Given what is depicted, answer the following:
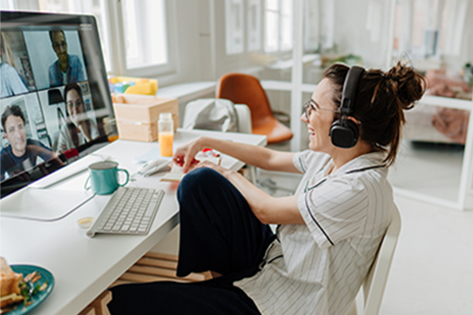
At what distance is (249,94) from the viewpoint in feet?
Answer: 10.0

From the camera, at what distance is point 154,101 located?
187cm

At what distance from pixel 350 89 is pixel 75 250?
28.9 inches

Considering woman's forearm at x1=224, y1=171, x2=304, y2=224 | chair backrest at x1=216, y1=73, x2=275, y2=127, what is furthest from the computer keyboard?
chair backrest at x1=216, y1=73, x2=275, y2=127

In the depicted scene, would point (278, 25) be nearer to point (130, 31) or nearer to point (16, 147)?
point (130, 31)

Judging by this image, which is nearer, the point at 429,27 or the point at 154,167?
the point at 154,167

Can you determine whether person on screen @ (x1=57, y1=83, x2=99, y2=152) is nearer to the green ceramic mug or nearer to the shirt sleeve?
the green ceramic mug

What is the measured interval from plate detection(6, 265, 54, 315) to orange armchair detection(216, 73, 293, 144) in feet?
7.19

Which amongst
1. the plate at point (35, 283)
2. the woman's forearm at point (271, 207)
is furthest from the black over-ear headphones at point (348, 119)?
the plate at point (35, 283)

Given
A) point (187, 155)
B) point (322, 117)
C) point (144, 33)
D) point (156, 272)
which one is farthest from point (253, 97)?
point (322, 117)

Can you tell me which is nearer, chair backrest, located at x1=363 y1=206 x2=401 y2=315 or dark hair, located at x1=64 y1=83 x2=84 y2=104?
chair backrest, located at x1=363 y1=206 x2=401 y2=315

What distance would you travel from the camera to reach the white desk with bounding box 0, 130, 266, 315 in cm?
77

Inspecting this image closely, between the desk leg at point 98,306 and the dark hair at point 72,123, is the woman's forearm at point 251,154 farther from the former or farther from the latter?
the desk leg at point 98,306

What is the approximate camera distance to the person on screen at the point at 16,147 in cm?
102

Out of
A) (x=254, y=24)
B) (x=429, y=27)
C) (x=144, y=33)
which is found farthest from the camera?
(x=254, y=24)
